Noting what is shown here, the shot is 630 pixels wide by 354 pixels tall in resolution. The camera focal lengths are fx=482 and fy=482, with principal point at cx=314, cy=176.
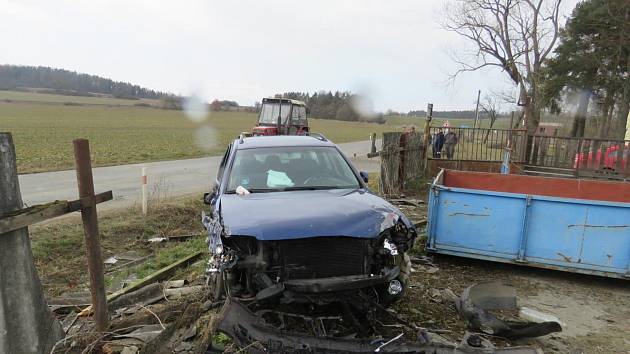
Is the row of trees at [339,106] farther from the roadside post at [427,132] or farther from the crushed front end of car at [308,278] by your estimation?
the crushed front end of car at [308,278]

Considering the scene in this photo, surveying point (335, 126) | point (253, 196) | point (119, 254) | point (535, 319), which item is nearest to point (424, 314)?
point (535, 319)

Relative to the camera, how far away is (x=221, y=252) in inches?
153

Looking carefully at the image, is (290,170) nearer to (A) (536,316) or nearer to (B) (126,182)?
(A) (536,316)

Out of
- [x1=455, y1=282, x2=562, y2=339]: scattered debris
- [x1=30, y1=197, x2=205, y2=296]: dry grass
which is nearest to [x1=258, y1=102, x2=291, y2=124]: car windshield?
[x1=30, y1=197, x2=205, y2=296]: dry grass

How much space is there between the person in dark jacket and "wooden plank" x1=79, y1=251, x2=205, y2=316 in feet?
29.5

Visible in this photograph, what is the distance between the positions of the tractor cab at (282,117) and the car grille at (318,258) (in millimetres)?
15968

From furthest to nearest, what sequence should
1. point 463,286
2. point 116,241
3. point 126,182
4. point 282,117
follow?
point 282,117 → point 126,182 → point 116,241 → point 463,286

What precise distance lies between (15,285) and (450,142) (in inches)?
497

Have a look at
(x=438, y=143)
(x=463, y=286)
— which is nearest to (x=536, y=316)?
(x=463, y=286)

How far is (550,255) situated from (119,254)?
6312 millimetres

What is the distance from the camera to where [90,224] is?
12.4ft

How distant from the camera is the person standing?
1409cm

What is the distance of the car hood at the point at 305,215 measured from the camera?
3.74 m

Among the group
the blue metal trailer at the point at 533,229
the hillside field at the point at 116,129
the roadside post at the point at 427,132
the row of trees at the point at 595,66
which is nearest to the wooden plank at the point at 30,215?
the blue metal trailer at the point at 533,229
